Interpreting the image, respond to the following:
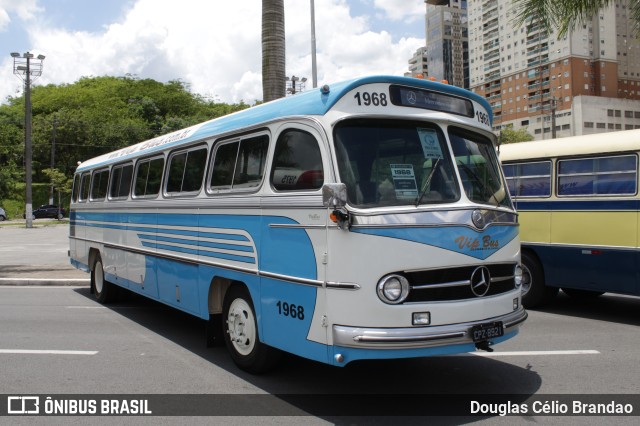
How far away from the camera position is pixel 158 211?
26.9ft

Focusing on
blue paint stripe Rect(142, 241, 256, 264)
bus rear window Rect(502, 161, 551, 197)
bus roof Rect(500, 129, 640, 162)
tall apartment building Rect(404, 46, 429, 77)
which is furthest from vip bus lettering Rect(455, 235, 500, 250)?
tall apartment building Rect(404, 46, 429, 77)

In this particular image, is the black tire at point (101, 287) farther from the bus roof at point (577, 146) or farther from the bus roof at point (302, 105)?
the bus roof at point (577, 146)

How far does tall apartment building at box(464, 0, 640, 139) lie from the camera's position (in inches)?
4131

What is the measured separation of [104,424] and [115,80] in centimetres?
10191

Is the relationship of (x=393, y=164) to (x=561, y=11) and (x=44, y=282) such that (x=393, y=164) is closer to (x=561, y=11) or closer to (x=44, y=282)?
(x=561, y=11)

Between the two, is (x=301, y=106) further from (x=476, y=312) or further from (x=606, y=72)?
(x=606, y=72)

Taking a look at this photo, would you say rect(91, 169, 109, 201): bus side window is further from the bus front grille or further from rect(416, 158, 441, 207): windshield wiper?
the bus front grille

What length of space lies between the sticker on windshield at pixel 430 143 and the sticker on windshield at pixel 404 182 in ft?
0.89

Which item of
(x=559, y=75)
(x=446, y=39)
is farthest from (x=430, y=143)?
(x=446, y=39)

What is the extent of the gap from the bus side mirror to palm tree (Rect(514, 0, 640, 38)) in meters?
8.24

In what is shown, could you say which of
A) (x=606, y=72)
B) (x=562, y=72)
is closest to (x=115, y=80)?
(x=562, y=72)

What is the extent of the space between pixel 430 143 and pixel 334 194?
1252 millimetres

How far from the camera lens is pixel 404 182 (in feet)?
16.6

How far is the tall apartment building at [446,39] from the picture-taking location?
474 ft
